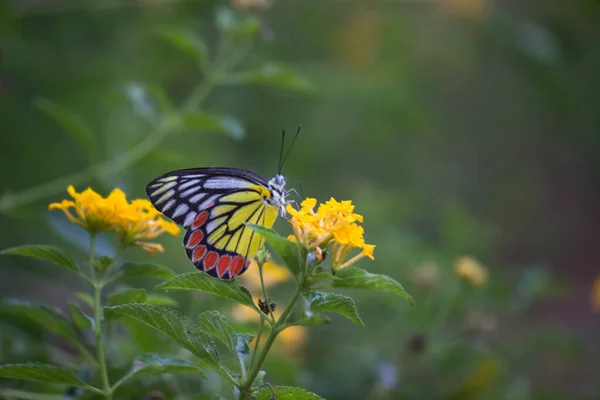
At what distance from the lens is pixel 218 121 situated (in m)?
2.39

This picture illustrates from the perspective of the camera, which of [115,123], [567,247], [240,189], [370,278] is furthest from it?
[567,247]

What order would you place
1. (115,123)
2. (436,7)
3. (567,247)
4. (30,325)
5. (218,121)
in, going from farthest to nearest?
(567,247) < (436,7) < (115,123) < (218,121) < (30,325)

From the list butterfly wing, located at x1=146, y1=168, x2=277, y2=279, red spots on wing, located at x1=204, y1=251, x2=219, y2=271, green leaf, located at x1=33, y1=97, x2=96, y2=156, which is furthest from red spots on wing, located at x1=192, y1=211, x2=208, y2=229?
green leaf, located at x1=33, y1=97, x2=96, y2=156

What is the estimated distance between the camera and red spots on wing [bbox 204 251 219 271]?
1649 millimetres

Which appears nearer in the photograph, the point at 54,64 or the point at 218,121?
the point at 218,121

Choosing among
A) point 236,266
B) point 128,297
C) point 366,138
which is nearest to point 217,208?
point 236,266

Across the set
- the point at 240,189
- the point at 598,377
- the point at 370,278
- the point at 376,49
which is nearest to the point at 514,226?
the point at 376,49

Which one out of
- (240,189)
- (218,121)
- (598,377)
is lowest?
(240,189)

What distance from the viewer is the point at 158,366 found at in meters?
1.36

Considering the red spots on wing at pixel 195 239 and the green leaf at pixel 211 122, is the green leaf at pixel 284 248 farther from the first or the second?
the green leaf at pixel 211 122

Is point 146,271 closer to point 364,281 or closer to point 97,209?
point 97,209

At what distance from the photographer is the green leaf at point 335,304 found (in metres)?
1.23

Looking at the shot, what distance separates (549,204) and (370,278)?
6327 millimetres

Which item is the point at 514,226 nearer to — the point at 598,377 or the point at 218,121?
the point at 598,377
